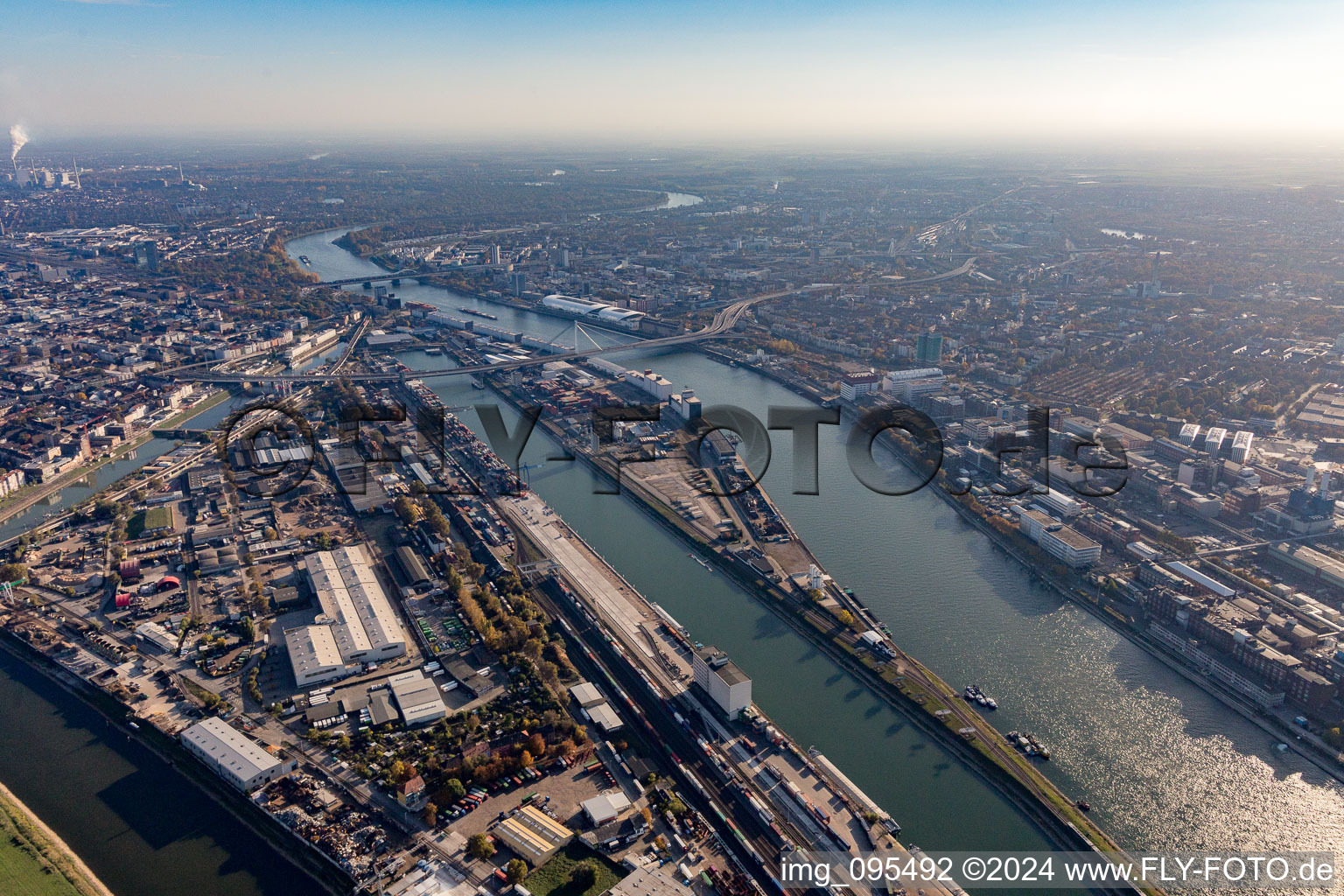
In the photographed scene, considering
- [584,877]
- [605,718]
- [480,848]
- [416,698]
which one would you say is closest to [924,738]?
[605,718]

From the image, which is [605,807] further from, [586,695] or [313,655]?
[313,655]

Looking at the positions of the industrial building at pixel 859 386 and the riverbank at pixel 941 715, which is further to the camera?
the industrial building at pixel 859 386

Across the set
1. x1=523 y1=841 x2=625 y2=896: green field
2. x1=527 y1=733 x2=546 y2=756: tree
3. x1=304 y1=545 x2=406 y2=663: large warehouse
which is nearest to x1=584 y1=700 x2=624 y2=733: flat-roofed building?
x1=527 y1=733 x2=546 y2=756: tree

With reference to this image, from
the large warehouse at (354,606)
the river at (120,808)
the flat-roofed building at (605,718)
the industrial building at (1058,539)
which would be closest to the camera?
the river at (120,808)

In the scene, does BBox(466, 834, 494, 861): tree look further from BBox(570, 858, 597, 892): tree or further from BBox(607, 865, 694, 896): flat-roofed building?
BBox(607, 865, 694, 896): flat-roofed building

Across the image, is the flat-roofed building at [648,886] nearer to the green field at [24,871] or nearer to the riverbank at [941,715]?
the riverbank at [941,715]

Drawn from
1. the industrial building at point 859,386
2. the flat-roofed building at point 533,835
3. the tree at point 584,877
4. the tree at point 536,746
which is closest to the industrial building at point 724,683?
the tree at point 536,746
